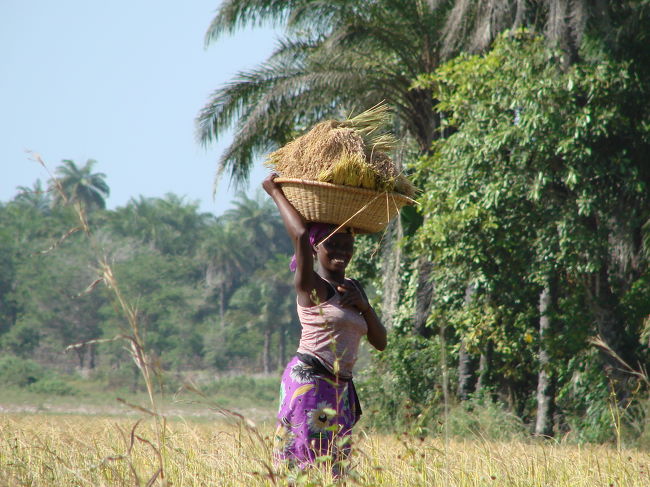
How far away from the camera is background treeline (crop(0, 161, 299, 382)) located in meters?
48.2

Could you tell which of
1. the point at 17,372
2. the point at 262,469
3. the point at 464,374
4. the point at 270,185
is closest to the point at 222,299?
the point at 17,372

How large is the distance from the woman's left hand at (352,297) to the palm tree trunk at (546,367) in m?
7.86

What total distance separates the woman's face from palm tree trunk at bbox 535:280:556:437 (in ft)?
25.5

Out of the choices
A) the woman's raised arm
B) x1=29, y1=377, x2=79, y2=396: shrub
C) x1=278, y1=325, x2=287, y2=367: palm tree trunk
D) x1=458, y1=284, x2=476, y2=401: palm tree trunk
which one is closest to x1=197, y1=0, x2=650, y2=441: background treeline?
x1=458, y1=284, x2=476, y2=401: palm tree trunk

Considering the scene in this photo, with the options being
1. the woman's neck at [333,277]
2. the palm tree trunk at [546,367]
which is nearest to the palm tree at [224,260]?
the palm tree trunk at [546,367]

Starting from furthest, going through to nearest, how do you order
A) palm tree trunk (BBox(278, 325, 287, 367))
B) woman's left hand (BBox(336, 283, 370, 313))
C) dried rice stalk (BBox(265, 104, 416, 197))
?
palm tree trunk (BBox(278, 325, 287, 367)) → dried rice stalk (BBox(265, 104, 416, 197)) → woman's left hand (BBox(336, 283, 370, 313))

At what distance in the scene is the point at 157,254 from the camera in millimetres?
55906

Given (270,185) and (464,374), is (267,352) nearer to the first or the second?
(464,374)

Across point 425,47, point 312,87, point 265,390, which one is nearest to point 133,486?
point 312,87

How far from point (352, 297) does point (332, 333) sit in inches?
9.8

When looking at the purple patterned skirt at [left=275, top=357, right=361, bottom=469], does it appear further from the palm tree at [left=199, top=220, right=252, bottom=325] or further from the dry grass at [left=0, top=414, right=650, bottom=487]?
the palm tree at [left=199, top=220, right=252, bottom=325]

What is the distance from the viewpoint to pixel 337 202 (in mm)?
4273

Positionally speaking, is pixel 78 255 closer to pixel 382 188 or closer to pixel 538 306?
pixel 538 306

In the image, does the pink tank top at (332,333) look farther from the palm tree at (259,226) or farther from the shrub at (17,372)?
the palm tree at (259,226)
